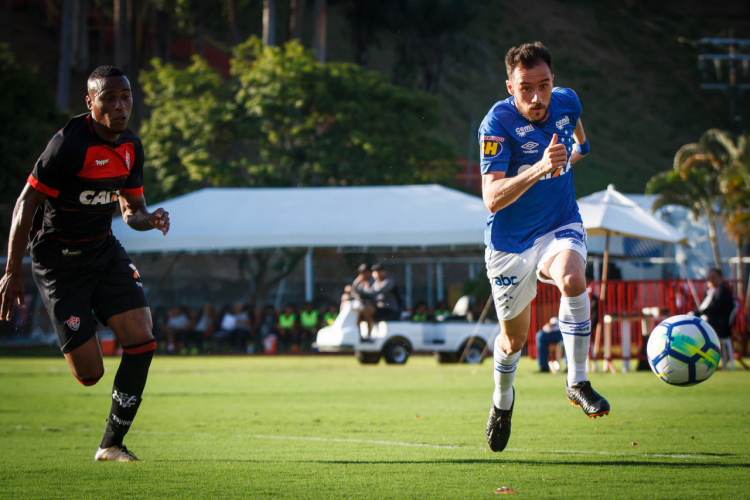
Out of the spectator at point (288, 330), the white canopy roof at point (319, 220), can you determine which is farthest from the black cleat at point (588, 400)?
the spectator at point (288, 330)

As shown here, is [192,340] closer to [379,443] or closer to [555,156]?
[379,443]

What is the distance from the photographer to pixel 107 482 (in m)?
4.71

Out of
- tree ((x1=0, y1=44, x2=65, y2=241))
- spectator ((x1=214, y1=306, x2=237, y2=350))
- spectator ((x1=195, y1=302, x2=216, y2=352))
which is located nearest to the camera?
spectator ((x1=214, y1=306, x2=237, y2=350))

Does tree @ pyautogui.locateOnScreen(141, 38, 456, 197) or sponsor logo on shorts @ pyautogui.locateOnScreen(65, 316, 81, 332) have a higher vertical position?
tree @ pyautogui.locateOnScreen(141, 38, 456, 197)

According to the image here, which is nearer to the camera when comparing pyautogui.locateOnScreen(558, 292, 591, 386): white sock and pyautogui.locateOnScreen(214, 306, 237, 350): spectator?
pyautogui.locateOnScreen(558, 292, 591, 386): white sock

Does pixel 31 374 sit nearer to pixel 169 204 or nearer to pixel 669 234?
pixel 169 204

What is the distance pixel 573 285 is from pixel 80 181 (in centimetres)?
295

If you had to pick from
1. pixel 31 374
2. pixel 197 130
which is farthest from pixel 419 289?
pixel 31 374

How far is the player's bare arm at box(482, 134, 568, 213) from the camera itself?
4637 millimetres

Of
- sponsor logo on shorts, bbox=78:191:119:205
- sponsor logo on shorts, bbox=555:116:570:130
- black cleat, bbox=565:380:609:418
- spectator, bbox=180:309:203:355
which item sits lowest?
spectator, bbox=180:309:203:355

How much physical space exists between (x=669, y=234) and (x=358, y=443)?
430 inches

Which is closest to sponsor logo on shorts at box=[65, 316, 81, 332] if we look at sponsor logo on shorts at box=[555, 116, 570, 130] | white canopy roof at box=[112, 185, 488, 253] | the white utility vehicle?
sponsor logo on shorts at box=[555, 116, 570, 130]

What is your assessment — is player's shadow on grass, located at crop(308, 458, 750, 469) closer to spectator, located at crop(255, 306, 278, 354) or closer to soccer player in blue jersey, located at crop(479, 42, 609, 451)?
soccer player in blue jersey, located at crop(479, 42, 609, 451)

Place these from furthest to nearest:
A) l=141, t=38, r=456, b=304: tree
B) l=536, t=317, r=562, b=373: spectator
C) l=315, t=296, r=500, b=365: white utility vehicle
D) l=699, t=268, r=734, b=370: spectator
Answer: l=141, t=38, r=456, b=304: tree, l=315, t=296, r=500, b=365: white utility vehicle, l=536, t=317, r=562, b=373: spectator, l=699, t=268, r=734, b=370: spectator
